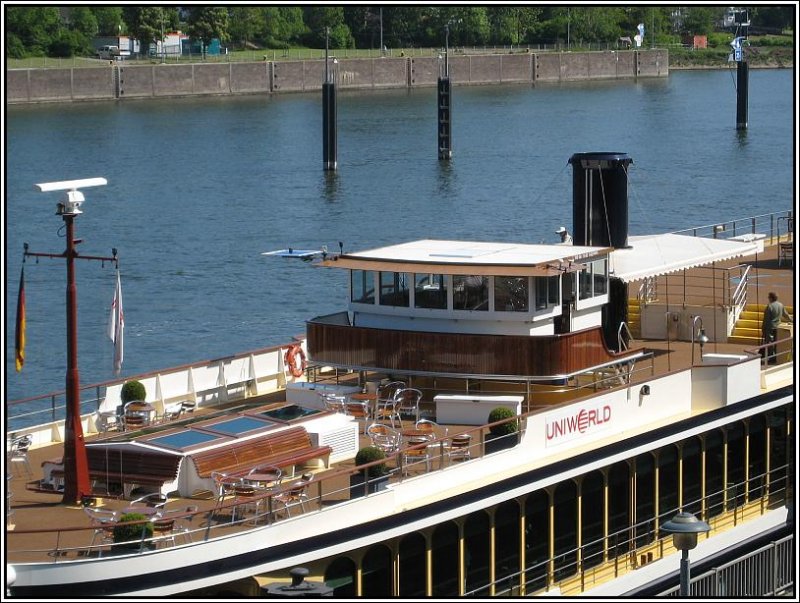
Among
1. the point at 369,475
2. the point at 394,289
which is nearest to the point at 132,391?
the point at 394,289

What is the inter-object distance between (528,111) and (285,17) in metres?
24.7

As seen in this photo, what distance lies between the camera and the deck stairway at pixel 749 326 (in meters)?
25.6

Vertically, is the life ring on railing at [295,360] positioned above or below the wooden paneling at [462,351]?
below

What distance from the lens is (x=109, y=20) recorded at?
4719 inches

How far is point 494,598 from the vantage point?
1902 centimetres

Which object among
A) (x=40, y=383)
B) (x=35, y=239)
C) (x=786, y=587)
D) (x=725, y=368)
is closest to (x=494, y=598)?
(x=786, y=587)

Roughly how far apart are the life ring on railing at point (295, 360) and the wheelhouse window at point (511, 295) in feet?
11.7

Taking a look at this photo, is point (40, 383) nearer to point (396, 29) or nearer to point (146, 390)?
point (146, 390)

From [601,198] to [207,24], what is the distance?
95884 mm

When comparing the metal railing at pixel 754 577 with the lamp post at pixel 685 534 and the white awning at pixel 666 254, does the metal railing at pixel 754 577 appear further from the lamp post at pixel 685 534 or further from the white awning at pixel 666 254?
the white awning at pixel 666 254

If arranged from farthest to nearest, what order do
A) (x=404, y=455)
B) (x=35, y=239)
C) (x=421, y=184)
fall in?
(x=421, y=184)
(x=35, y=239)
(x=404, y=455)

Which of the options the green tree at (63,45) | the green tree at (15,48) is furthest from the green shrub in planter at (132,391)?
the green tree at (63,45)

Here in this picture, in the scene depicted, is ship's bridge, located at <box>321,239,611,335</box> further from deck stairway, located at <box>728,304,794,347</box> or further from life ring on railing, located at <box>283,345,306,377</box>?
deck stairway, located at <box>728,304,794,347</box>

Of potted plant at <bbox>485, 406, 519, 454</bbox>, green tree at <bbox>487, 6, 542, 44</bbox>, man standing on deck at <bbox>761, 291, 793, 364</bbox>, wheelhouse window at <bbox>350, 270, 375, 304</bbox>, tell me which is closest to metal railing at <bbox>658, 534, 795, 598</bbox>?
potted plant at <bbox>485, 406, 519, 454</bbox>
